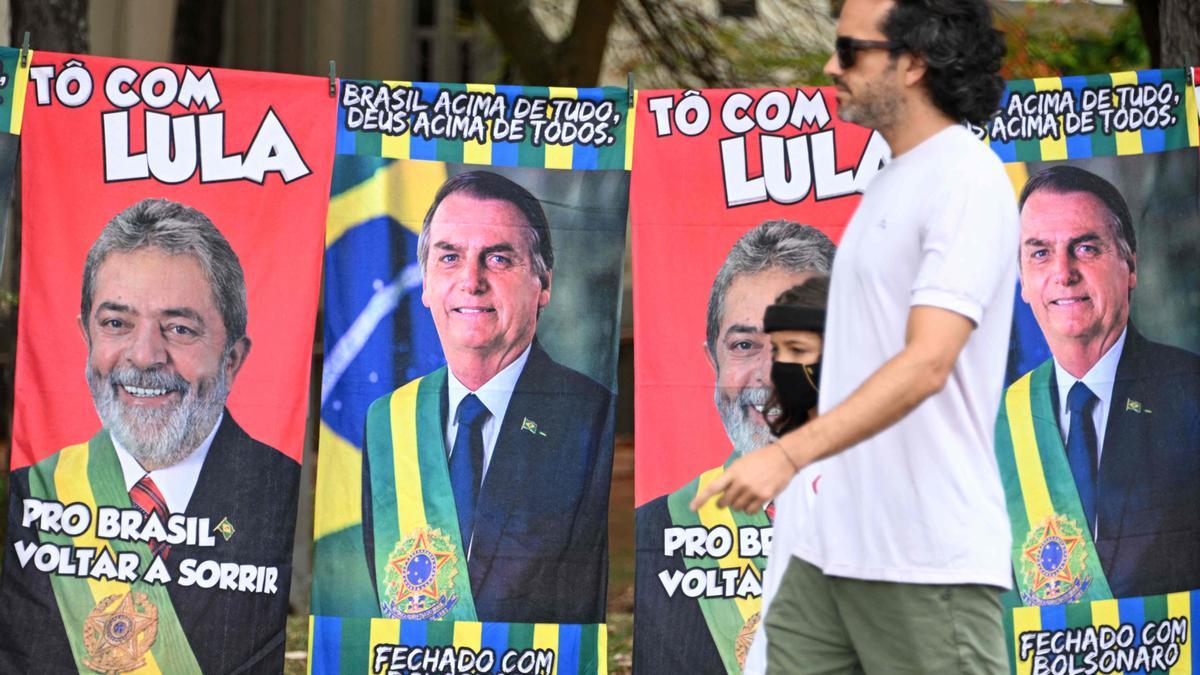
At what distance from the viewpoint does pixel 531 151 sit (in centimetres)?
536

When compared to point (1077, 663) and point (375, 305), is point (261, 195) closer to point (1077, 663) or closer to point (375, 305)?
point (375, 305)

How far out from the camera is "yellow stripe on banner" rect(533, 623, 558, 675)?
5.33 metres

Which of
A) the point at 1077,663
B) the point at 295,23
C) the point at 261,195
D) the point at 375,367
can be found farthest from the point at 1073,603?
the point at 295,23

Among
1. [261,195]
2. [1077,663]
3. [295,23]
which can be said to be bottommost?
[1077,663]

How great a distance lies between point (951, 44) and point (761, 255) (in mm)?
2582

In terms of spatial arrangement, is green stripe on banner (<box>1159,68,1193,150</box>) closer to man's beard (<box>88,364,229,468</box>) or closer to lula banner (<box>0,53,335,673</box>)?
lula banner (<box>0,53,335,673</box>)

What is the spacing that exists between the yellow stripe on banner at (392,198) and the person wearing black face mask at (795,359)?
204 cm

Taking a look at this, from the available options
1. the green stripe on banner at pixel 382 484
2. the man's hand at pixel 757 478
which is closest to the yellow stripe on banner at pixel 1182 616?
the green stripe on banner at pixel 382 484

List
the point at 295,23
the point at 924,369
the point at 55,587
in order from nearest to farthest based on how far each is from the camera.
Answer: the point at 924,369, the point at 55,587, the point at 295,23

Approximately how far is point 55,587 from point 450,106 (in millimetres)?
1977

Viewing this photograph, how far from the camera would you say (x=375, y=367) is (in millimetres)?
5301

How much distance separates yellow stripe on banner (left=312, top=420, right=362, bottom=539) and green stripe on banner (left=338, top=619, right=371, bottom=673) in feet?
1.04

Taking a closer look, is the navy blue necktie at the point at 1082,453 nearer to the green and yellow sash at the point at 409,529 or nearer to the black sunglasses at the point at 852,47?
the green and yellow sash at the point at 409,529

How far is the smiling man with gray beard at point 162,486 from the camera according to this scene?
16.9ft
